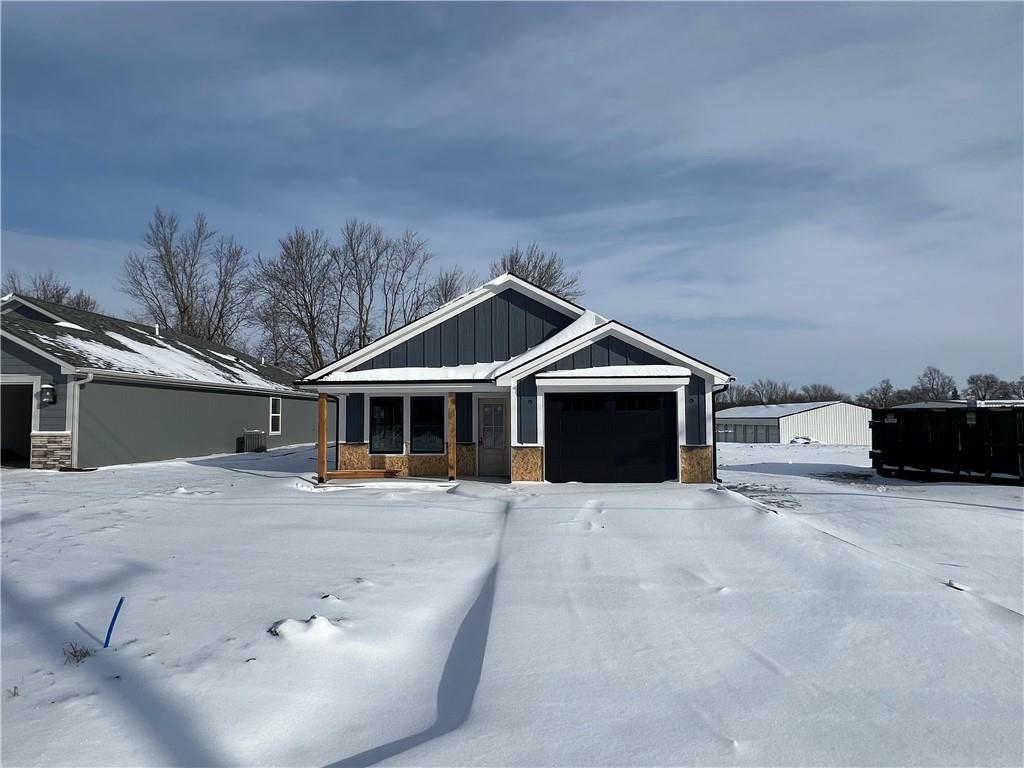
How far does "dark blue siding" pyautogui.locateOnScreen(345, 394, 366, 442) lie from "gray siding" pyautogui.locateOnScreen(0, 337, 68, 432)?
7.92 metres

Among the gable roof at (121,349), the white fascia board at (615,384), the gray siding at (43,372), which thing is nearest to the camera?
the white fascia board at (615,384)

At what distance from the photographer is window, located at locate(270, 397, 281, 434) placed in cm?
2711

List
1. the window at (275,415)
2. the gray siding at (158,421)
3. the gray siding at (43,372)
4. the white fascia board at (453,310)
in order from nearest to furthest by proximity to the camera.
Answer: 1. the white fascia board at (453,310)
2. the gray siding at (43,372)
3. the gray siding at (158,421)
4. the window at (275,415)

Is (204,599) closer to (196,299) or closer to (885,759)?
(885,759)

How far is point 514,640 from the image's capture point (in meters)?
4.74

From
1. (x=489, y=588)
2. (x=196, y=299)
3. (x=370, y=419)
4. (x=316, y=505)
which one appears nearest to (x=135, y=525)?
(x=316, y=505)

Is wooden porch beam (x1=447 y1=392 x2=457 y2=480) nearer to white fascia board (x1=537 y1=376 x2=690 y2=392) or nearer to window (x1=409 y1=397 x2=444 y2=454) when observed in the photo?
window (x1=409 y1=397 x2=444 y2=454)

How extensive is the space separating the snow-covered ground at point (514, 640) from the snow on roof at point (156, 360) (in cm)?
989

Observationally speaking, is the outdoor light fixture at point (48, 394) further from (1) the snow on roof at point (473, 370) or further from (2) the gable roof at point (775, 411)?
(2) the gable roof at point (775, 411)

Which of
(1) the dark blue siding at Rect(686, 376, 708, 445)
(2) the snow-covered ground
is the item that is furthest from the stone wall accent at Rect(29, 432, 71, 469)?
(1) the dark blue siding at Rect(686, 376, 708, 445)

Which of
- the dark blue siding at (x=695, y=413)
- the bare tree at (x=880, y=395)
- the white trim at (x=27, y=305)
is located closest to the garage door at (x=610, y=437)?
the dark blue siding at (x=695, y=413)

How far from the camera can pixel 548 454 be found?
45.8 ft

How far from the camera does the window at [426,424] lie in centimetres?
1540

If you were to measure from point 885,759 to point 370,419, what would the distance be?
530 inches
